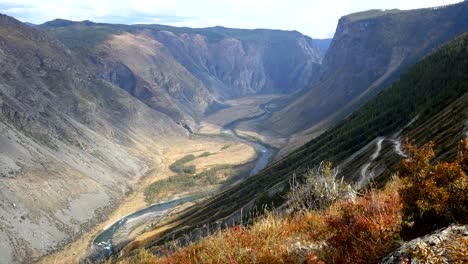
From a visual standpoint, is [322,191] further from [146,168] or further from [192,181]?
[146,168]

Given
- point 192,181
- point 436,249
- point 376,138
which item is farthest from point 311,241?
point 192,181

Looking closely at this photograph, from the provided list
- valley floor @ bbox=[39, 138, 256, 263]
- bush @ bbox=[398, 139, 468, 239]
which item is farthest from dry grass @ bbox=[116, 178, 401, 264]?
valley floor @ bbox=[39, 138, 256, 263]

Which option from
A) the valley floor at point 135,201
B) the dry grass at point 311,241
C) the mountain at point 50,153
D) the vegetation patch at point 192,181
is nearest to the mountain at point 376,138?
the valley floor at point 135,201

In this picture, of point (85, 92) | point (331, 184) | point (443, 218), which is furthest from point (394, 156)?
point (85, 92)

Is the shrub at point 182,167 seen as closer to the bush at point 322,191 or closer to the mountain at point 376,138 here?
the mountain at point 376,138

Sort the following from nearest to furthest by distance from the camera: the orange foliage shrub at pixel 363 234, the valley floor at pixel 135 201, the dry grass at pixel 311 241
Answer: the orange foliage shrub at pixel 363 234 → the dry grass at pixel 311 241 → the valley floor at pixel 135 201

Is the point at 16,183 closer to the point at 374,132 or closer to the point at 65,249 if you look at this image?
the point at 65,249
